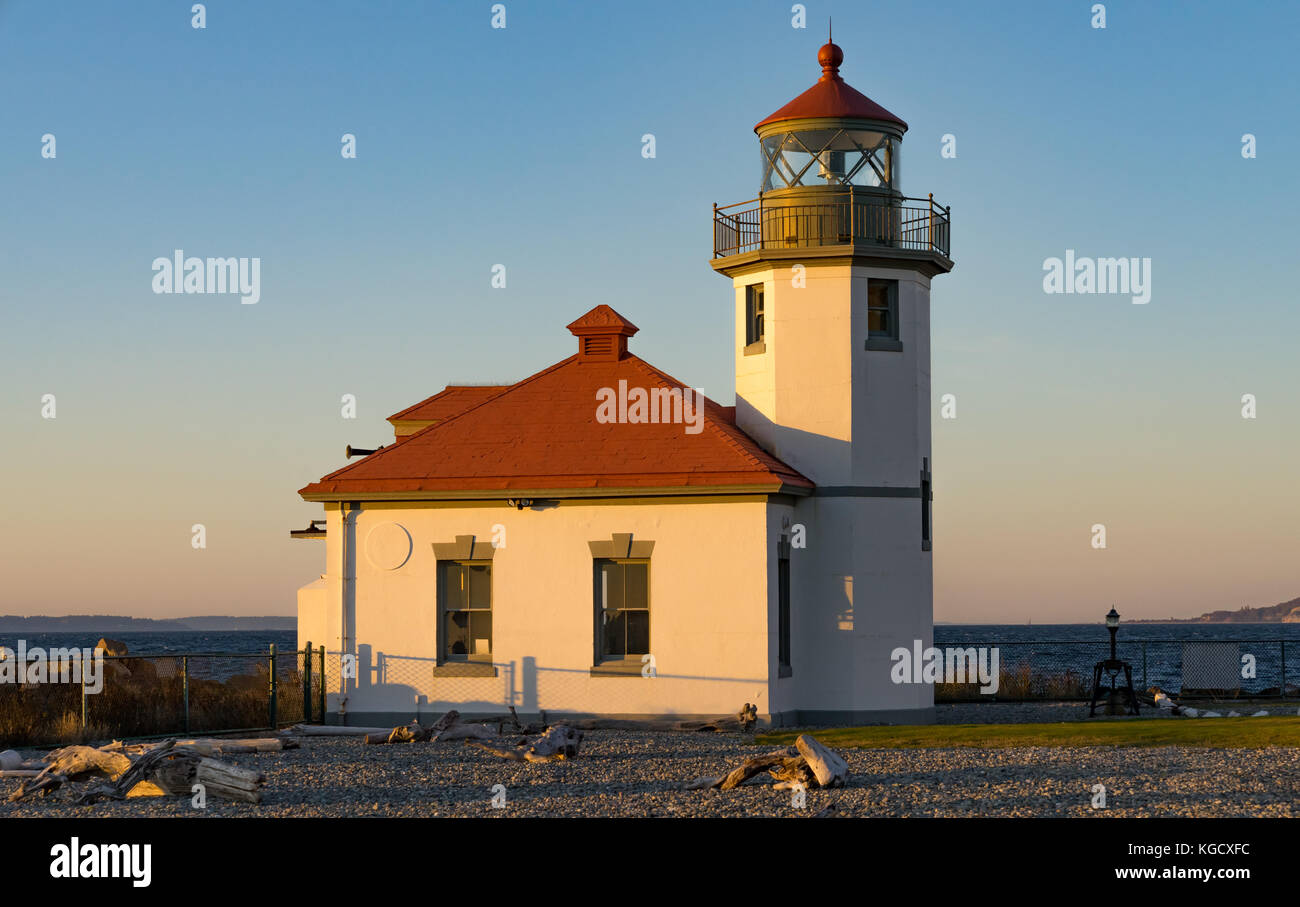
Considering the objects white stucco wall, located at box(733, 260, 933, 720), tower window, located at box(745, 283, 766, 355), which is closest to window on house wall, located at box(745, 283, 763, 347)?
tower window, located at box(745, 283, 766, 355)

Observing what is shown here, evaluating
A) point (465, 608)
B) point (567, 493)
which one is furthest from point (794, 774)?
point (465, 608)

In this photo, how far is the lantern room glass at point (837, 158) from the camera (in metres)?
22.0

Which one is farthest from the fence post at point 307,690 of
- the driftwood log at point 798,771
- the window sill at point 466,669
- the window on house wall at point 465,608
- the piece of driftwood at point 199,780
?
the driftwood log at point 798,771

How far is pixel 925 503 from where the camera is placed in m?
22.0

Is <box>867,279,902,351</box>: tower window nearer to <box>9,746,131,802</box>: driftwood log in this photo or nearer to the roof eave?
the roof eave

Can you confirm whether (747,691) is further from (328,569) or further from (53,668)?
(53,668)

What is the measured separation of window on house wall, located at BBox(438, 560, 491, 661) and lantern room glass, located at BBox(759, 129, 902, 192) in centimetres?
758

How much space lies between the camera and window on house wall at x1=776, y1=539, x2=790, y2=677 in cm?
2072

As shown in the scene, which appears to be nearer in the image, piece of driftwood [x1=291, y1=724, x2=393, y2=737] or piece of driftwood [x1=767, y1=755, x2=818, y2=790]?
piece of driftwood [x1=767, y1=755, x2=818, y2=790]

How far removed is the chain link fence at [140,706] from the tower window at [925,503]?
9205 millimetres

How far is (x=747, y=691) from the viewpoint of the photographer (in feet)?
66.6

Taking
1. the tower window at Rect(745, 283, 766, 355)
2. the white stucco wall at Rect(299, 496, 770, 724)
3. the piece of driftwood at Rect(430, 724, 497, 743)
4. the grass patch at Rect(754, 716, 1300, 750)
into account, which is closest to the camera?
the grass patch at Rect(754, 716, 1300, 750)
